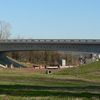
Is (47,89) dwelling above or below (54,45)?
below

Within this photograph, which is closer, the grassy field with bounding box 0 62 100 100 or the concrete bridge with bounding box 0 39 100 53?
the grassy field with bounding box 0 62 100 100

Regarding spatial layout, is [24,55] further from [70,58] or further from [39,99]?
[39,99]

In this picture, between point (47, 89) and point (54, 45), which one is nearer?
point (47, 89)

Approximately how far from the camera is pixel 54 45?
13375 centimetres

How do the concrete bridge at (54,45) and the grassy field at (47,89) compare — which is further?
the concrete bridge at (54,45)

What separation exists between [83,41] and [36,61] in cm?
5199

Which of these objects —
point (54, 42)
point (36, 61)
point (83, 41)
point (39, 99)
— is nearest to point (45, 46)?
point (54, 42)

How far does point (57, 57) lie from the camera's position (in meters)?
182

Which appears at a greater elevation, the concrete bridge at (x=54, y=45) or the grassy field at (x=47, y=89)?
the concrete bridge at (x=54, y=45)

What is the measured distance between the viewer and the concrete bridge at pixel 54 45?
128 m

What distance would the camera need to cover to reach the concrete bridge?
128125 millimetres

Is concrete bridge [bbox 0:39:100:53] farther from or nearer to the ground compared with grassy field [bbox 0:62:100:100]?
farther from the ground

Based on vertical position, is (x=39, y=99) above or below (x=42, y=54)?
below

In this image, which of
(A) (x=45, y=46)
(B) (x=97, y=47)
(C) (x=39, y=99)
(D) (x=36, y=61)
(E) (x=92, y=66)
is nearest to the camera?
(C) (x=39, y=99)
